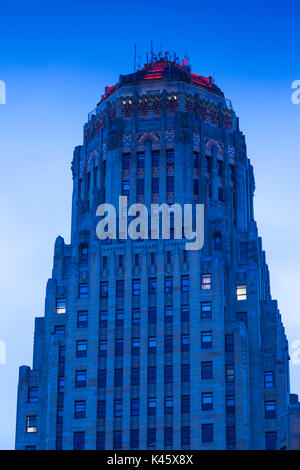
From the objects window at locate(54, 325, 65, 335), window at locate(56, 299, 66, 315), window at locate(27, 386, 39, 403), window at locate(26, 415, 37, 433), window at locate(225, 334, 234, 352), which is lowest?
window at locate(26, 415, 37, 433)

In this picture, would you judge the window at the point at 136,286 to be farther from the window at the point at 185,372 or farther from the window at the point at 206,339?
the window at the point at 185,372

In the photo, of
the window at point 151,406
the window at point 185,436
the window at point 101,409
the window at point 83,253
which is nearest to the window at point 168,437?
the window at point 185,436

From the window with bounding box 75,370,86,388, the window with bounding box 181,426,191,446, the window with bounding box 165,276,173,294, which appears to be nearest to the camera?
the window with bounding box 181,426,191,446

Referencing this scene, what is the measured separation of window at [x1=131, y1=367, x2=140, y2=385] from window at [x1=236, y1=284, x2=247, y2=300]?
15.0 metres

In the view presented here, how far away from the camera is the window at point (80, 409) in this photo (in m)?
168

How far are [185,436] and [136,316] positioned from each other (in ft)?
52.4

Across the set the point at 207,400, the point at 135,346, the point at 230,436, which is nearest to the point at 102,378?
the point at 135,346

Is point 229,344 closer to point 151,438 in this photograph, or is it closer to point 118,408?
point 151,438

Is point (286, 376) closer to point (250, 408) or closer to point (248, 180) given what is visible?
point (250, 408)

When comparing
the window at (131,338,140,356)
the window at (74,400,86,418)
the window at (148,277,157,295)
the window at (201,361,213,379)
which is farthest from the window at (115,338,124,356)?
the window at (201,361,213,379)

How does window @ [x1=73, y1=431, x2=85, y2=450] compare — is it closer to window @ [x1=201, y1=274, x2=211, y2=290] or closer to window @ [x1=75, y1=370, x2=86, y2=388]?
window @ [x1=75, y1=370, x2=86, y2=388]

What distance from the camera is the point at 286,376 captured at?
173m

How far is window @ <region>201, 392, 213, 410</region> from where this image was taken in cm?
16500
